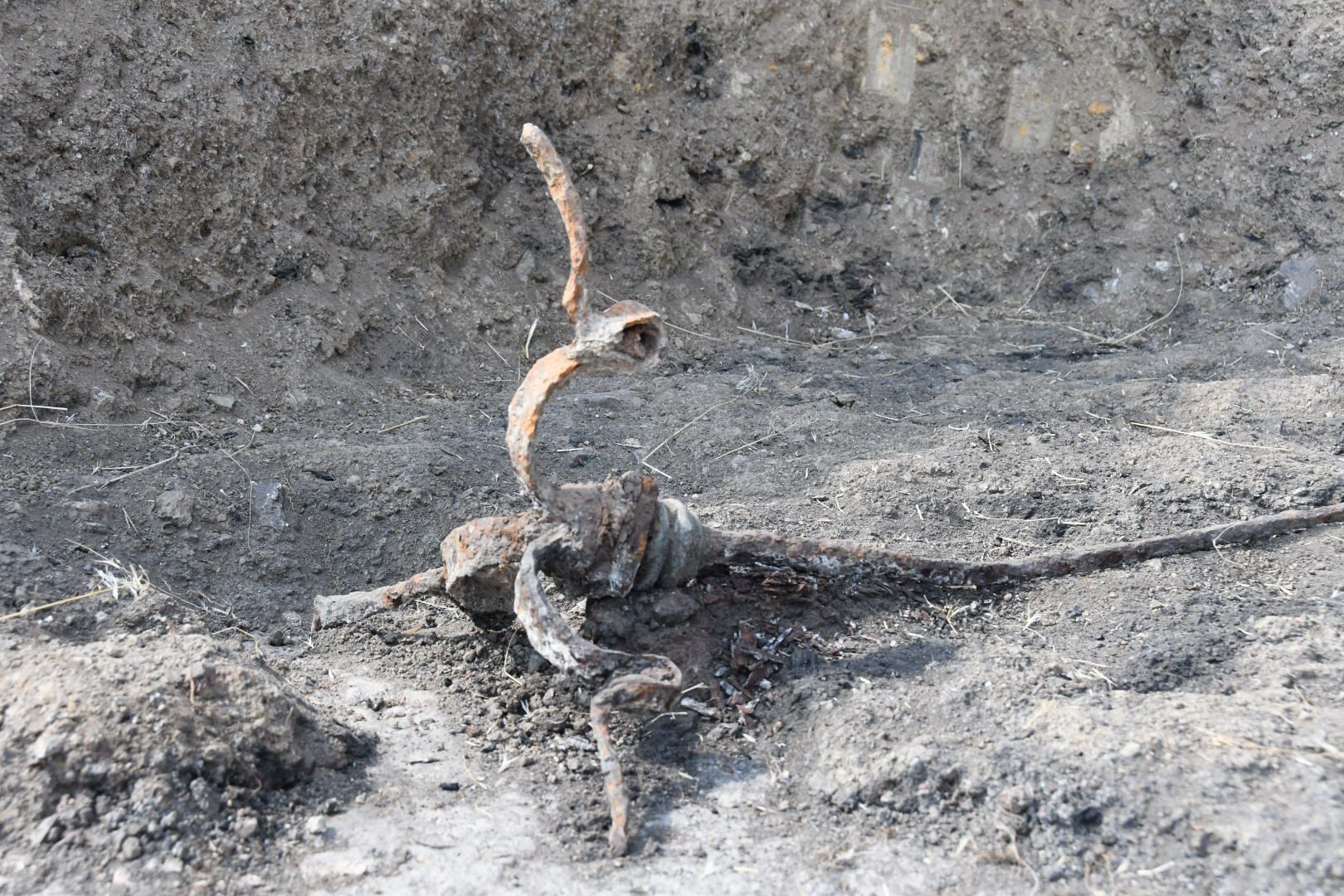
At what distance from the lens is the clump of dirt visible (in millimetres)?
1803

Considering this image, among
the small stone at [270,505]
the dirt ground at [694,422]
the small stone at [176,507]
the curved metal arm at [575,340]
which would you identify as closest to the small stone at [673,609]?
the dirt ground at [694,422]

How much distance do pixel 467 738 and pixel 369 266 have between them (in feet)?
8.74

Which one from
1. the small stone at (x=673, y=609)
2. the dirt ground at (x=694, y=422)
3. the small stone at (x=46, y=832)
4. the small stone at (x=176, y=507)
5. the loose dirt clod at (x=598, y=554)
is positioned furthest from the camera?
the small stone at (x=176, y=507)

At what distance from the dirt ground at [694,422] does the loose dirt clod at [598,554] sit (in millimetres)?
93

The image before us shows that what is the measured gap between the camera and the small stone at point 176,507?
121 inches

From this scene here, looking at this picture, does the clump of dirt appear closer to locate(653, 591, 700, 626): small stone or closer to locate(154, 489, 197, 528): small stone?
locate(653, 591, 700, 626): small stone

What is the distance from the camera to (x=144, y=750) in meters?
1.89

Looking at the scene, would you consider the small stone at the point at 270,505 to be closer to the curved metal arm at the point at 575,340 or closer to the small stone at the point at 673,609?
the curved metal arm at the point at 575,340

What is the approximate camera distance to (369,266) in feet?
Result: 14.6

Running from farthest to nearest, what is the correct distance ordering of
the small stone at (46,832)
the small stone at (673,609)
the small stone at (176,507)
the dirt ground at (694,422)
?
the small stone at (176,507) < the small stone at (673,609) < the dirt ground at (694,422) < the small stone at (46,832)

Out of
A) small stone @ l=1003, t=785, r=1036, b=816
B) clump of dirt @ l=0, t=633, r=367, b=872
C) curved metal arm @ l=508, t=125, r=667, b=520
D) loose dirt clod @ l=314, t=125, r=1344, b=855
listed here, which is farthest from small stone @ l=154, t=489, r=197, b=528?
small stone @ l=1003, t=785, r=1036, b=816

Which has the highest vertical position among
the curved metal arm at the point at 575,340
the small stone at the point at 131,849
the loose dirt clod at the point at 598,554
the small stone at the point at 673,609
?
the curved metal arm at the point at 575,340

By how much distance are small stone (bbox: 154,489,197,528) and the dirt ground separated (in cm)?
1

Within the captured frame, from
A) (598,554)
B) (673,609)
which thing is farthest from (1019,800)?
(598,554)
